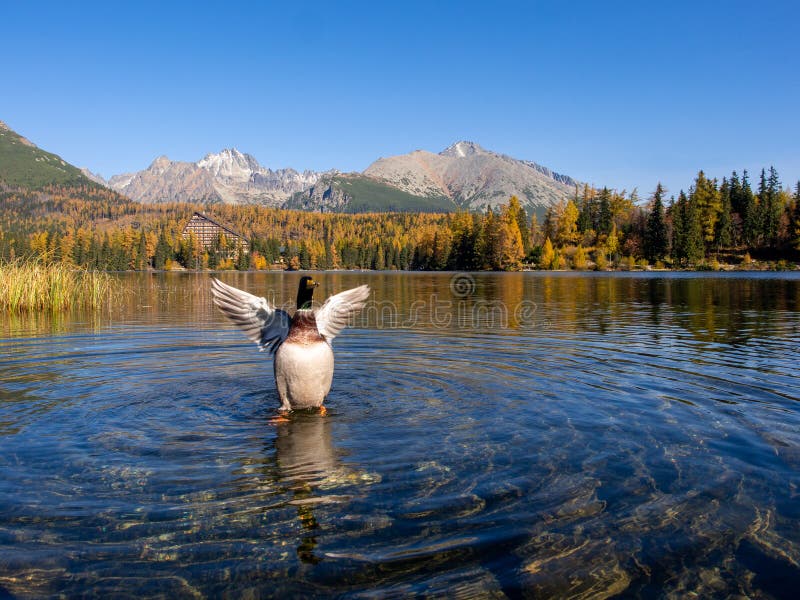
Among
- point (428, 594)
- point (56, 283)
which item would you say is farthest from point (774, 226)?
point (428, 594)

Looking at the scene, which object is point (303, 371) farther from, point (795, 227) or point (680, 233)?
point (795, 227)

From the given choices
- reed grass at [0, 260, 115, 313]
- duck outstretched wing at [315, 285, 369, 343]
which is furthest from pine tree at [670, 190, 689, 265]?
duck outstretched wing at [315, 285, 369, 343]

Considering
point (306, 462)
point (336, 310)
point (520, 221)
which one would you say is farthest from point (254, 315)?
point (520, 221)

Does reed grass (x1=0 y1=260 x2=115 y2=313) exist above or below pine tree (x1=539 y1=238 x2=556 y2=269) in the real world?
below

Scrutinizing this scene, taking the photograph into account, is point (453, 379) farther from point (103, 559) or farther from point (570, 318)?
point (570, 318)

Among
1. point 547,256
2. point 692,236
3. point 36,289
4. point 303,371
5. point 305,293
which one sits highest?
point 692,236

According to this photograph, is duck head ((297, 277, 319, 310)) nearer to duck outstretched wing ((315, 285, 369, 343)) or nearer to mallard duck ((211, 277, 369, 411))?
mallard duck ((211, 277, 369, 411))
